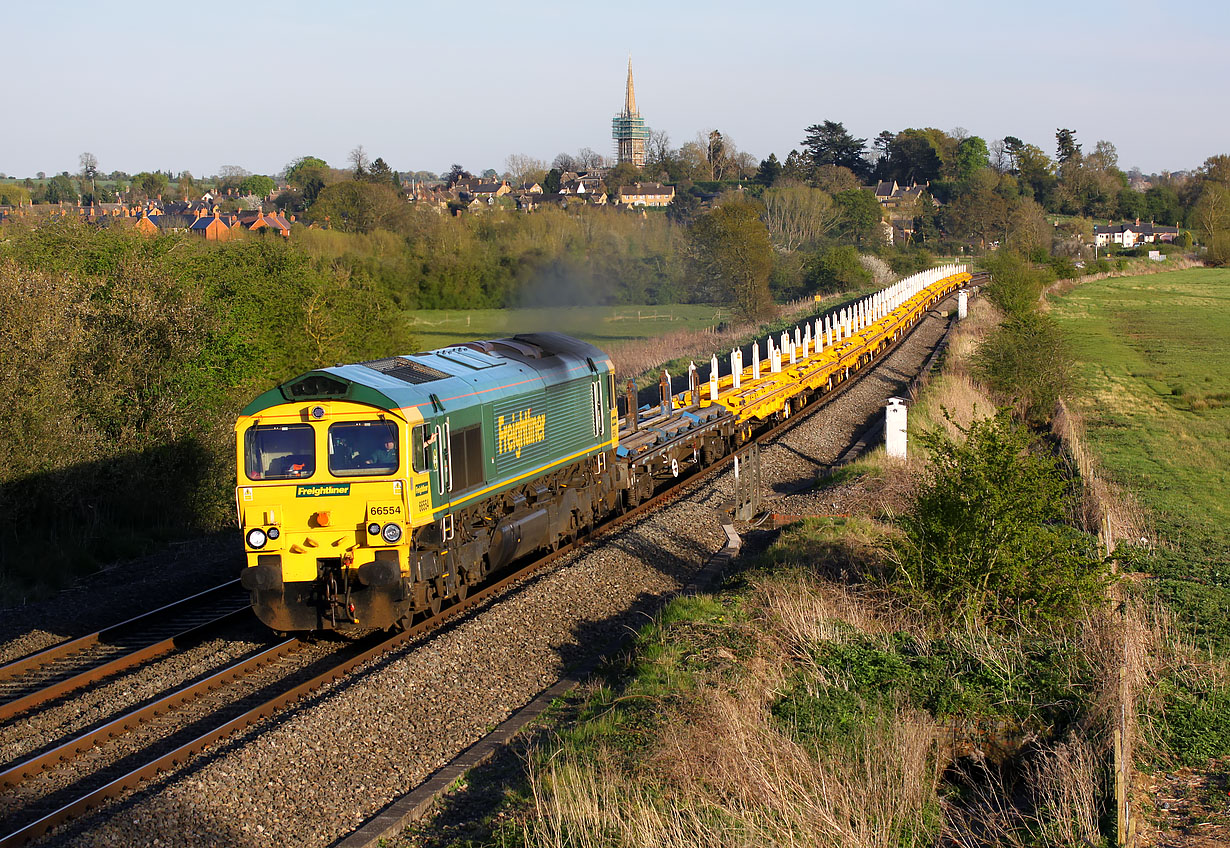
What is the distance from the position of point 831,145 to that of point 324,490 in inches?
5192

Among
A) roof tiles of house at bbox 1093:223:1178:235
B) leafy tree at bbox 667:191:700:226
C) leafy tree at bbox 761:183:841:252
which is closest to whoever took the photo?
leafy tree at bbox 667:191:700:226

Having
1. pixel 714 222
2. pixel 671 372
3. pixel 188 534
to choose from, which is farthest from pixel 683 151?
pixel 188 534

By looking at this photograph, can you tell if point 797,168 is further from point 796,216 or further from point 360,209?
point 360,209

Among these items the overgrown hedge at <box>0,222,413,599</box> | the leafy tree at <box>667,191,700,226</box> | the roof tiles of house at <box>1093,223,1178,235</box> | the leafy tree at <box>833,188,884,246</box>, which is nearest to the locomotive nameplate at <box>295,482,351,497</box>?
the overgrown hedge at <box>0,222,413,599</box>

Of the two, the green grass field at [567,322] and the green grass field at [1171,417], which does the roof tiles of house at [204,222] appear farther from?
the green grass field at [1171,417]

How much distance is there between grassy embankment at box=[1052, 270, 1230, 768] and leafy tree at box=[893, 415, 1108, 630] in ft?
3.71

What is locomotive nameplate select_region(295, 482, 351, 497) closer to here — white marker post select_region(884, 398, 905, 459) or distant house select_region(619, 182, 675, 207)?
white marker post select_region(884, 398, 905, 459)

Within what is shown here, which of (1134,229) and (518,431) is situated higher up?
(1134,229)

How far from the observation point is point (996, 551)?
1073 centimetres

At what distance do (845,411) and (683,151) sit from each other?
135 meters

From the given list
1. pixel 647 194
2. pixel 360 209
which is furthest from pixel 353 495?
pixel 647 194

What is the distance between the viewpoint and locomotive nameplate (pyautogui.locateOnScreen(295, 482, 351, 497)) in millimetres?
11312

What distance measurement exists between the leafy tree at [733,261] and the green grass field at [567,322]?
1.43 metres

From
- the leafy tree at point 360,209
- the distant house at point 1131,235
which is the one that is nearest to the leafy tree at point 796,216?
the leafy tree at point 360,209
